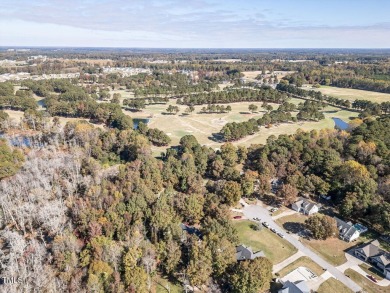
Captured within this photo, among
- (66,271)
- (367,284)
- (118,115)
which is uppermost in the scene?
(118,115)

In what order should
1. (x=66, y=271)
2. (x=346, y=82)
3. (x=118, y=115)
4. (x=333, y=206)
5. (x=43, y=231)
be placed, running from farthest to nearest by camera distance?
(x=346, y=82) < (x=118, y=115) < (x=333, y=206) < (x=43, y=231) < (x=66, y=271)

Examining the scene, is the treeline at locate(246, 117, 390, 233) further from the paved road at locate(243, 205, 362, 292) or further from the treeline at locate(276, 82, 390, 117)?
the treeline at locate(276, 82, 390, 117)

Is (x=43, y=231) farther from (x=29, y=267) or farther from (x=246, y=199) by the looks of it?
(x=246, y=199)

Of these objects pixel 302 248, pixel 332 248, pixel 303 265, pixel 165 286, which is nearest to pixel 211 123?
pixel 302 248

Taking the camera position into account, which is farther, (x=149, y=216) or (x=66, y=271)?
(x=149, y=216)

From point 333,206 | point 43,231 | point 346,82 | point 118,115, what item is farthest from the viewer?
point 346,82

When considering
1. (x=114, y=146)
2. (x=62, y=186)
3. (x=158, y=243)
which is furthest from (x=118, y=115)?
(x=158, y=243)

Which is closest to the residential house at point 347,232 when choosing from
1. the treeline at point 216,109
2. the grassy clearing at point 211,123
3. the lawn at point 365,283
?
the lawn at point 365,283
